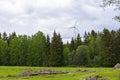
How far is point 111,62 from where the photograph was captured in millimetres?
120188

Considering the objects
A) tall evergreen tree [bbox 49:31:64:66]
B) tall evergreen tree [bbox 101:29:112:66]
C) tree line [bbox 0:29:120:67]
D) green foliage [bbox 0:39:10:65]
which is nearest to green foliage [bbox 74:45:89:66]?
tree line [bbox 0:29:120:67]

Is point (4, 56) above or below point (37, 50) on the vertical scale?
below

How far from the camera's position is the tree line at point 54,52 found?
12244cm

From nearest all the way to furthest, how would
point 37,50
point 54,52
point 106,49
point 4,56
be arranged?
point 106,49 < point 54,52 < point 4,56 < point 37,50

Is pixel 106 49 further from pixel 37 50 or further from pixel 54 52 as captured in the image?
pixel 37 50

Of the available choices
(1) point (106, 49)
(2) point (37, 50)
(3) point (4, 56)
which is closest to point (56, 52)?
(2) point (37, 50)

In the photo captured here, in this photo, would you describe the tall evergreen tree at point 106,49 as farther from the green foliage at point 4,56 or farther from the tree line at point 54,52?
the green foliage at point 4,56

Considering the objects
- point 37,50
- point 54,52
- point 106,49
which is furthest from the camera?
point 37,50

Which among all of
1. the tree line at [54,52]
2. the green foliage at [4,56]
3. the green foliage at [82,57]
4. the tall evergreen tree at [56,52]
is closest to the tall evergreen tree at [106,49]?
the tree line at [54,52]

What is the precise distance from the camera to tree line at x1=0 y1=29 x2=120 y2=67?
12244cm

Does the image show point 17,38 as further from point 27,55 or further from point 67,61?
point 67,61

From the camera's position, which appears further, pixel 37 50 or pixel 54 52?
pixel 37 50

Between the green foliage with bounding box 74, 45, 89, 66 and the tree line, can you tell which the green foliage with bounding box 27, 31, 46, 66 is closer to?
the tree line

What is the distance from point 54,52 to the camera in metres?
128
